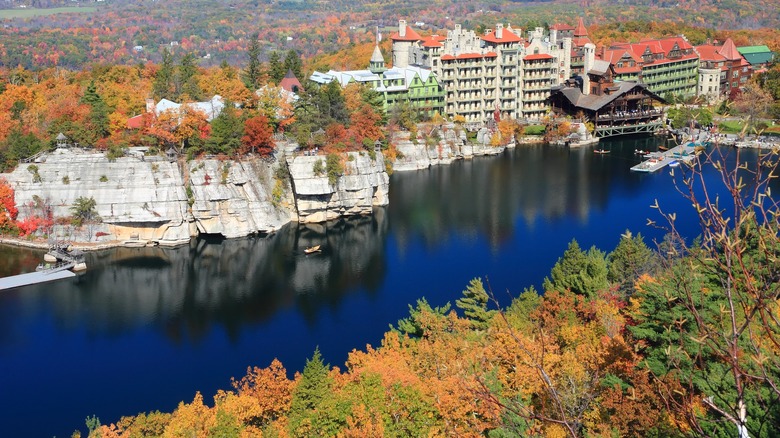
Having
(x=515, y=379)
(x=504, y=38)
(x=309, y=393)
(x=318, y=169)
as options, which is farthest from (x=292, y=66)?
(x=515, y=379)

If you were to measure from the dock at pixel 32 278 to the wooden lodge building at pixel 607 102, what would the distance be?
38.9m

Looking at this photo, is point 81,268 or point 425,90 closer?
point 81,268

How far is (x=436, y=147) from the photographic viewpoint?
5188 centimetres

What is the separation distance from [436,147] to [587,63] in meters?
16.2

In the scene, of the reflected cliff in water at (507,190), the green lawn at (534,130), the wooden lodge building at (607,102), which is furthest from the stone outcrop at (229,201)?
the wooden lodge building at (607,102)

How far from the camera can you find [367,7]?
158000 millimetres

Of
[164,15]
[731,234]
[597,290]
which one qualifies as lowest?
[597,290]

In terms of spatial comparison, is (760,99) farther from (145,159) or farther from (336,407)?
(336,407)

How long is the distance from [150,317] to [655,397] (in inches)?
798

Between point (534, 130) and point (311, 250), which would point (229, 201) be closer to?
point (311, 250)

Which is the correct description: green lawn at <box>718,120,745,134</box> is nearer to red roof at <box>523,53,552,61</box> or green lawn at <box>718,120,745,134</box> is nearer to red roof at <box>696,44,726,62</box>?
red roof at <box>696,44,726,62</box>

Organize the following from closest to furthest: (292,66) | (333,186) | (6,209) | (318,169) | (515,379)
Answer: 1. (515,379)
2. (6,209)
3. (318,169)
4. (333,186)
5. (292,66)

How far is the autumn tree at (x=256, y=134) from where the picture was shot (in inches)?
1578

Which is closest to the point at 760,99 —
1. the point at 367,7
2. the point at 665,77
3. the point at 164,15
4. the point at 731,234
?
the point at 665,77
